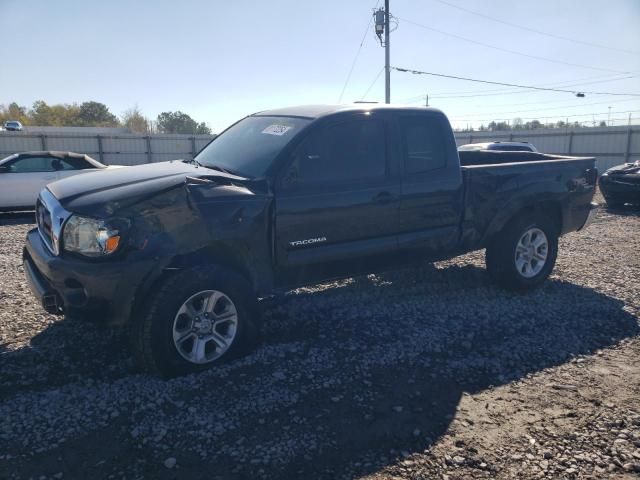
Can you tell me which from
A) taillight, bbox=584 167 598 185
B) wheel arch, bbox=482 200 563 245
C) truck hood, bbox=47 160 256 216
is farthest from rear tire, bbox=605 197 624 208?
truck hood, bbox=47 160 256 216

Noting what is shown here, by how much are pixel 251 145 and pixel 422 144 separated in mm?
1701

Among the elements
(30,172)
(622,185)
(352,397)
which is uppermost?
(30,172)

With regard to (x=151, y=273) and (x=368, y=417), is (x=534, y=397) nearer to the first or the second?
(x=368, y=417)

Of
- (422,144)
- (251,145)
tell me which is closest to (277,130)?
(251,145)

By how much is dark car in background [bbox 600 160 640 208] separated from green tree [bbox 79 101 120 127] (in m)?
71.3

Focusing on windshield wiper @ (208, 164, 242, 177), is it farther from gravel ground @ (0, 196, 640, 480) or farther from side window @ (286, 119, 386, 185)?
gravel ground @ (0, 196, 640, 480)

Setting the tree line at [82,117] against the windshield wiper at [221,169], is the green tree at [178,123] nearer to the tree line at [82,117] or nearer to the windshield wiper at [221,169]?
the tree line at [82,117]

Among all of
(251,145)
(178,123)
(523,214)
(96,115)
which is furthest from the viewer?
(96,115)

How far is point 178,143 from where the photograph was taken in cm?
2592

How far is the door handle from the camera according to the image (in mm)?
4328

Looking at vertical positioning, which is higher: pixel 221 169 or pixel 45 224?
pixel 221 169

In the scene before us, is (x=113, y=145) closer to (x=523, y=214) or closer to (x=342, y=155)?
(x=342, y=155)

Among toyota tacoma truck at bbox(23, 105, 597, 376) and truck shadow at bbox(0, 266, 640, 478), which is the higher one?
toyota tacoma truck at bbox(23, 105, 597, 376)

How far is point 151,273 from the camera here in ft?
10.8
